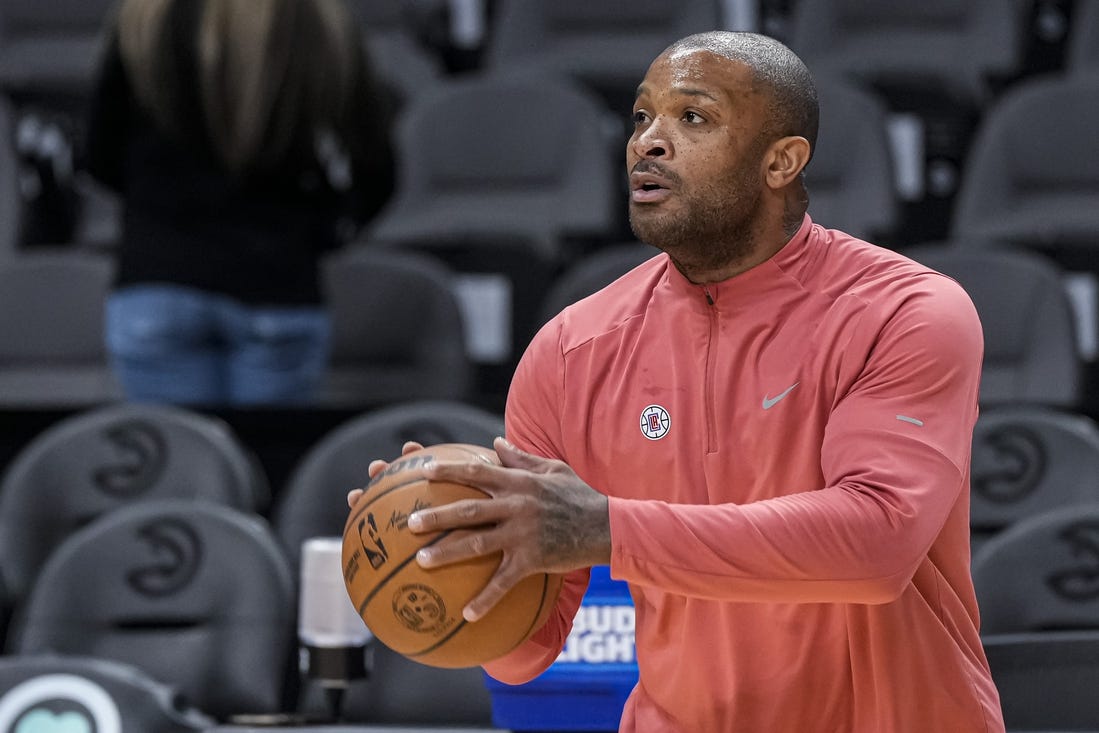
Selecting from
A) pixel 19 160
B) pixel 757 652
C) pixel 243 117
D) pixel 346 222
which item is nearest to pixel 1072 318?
pixel 346 222

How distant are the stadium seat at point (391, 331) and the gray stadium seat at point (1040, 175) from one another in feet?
6.24

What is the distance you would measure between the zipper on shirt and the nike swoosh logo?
8 centimetres

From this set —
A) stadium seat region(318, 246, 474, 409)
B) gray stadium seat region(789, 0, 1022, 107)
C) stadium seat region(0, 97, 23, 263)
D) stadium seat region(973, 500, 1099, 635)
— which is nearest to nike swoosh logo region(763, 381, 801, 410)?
stadium seat region(973, 500, 1099, 635)

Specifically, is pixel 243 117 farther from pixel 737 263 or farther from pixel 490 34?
pixel 490 34

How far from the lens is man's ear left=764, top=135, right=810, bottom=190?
2.06 m

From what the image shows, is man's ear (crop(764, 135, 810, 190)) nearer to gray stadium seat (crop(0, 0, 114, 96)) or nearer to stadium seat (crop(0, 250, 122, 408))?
stadium seat (crop(0, 250, 122, 408))

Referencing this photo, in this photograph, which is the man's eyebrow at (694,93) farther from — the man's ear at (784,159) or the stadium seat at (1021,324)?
the stadium seat at (1021,324)

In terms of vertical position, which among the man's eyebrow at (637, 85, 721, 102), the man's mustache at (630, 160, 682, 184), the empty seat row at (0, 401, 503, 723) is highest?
the man's eyebrow at (637, 85, 721, 102)

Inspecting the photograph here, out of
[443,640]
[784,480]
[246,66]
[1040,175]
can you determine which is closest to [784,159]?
[784,480]

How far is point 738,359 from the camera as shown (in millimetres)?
2107

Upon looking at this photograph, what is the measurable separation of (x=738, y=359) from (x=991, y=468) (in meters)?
1.86

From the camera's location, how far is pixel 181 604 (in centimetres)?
350

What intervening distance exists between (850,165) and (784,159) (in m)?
3.45
